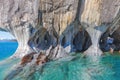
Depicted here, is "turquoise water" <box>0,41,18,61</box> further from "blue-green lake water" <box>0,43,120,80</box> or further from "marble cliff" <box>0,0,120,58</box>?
"blue-green lake water" <box>0,43,120,80</box>

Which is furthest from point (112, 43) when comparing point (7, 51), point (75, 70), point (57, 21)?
point (7, 51)

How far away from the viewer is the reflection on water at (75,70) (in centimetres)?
1145

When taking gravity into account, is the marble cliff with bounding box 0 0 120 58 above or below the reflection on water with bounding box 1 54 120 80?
above

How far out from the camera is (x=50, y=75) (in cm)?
1187

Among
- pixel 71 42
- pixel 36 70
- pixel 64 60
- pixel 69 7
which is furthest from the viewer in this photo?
pixel 71 42

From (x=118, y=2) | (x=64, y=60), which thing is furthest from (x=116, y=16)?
(x=64, y=60)

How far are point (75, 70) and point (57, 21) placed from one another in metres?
5.38

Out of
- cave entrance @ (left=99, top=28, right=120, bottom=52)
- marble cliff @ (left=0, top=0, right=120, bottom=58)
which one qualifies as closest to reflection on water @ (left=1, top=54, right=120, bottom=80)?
marble cliff @ (left=0, top=0, right=120, bottom=58)

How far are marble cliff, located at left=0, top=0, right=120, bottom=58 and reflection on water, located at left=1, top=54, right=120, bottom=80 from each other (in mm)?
2228

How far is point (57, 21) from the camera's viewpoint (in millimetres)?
17469

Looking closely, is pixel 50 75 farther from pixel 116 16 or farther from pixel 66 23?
pixel 116 16

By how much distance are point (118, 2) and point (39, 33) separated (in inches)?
245

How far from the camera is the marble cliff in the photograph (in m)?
17.0

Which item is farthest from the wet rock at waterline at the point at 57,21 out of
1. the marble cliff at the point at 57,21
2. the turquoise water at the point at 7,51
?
the turquoise water at the point at 7,51
